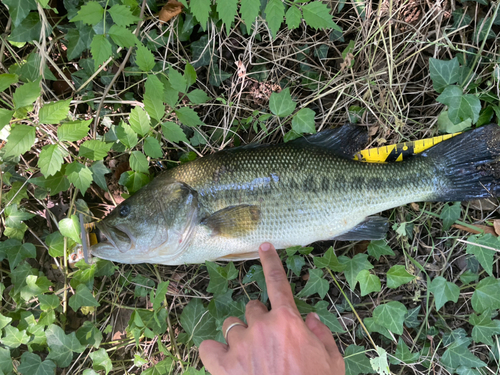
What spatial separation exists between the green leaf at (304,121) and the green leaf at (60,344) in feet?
9.18

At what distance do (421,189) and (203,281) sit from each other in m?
2.29

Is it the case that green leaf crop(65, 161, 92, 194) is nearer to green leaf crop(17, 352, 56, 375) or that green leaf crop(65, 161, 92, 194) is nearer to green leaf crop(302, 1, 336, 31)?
green leaf crop(17, 352, 56, 375)

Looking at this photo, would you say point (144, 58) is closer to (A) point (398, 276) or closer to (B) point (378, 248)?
(B) point (378, 248)

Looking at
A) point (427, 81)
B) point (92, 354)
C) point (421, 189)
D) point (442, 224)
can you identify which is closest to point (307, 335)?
point (421, 189)

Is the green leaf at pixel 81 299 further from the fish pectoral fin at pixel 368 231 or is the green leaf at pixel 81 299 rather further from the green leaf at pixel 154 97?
the fish pectoral fin at pixel 368 231

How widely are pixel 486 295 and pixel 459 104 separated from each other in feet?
5.76

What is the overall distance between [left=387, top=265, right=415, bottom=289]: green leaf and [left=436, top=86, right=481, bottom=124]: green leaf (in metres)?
Result: 1.40

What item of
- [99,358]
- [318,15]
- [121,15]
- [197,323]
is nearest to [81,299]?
[99,358]

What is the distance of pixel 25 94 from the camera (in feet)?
7.72

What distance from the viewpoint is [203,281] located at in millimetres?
3307

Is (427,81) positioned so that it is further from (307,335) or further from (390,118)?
(307,335)

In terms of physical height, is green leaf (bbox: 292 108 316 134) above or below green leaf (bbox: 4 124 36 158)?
below

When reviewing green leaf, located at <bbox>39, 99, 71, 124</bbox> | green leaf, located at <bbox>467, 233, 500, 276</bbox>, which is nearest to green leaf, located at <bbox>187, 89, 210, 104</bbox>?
green leaf, located at <bbox>39, 99, 71, 124</bbox>

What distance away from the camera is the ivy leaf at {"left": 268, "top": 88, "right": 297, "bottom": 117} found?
2889 mm
